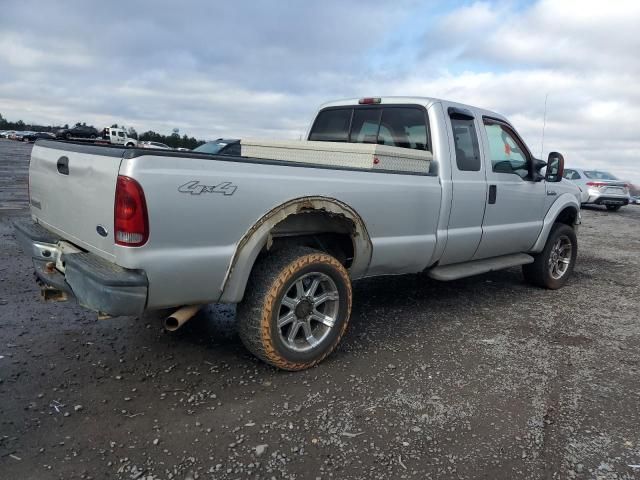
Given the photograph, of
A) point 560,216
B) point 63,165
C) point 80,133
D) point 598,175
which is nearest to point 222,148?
point 560,216

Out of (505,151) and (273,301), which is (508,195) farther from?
(273,301)

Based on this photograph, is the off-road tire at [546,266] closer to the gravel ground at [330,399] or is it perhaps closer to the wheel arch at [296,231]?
the gravel ground at [330,399]

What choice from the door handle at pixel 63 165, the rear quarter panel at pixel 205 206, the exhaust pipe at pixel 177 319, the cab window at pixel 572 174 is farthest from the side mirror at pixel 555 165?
the cab window at pixel 572 174

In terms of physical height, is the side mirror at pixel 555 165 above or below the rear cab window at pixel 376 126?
below

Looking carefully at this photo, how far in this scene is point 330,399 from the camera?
10.5ft

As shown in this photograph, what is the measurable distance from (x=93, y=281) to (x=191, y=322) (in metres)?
1.72

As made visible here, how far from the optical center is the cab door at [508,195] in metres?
5.07

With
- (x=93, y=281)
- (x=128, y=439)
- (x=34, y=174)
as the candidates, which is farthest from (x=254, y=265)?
(x=34, y=174)

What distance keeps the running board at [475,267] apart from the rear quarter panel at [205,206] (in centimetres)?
121

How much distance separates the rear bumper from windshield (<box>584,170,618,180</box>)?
70.8ft

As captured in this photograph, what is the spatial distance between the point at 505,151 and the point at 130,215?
4.06 m

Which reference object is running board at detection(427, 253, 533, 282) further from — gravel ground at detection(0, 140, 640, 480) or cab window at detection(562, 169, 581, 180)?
cab window at detection(562, 169, 581, 180)

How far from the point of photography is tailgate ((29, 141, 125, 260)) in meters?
2.83

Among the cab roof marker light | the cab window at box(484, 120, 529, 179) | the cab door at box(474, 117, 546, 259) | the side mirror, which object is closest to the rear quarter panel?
the cab roof marker light
